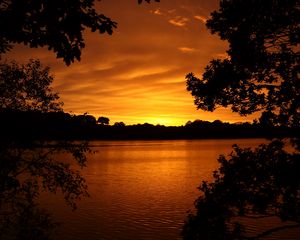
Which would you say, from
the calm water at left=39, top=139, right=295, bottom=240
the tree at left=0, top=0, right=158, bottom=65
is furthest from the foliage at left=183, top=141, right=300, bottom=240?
the calm water at left=39, top=139, right=295, bottom=240

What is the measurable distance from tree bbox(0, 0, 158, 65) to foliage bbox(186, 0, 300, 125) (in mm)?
6833

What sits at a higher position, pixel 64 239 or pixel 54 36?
pixel 54 36

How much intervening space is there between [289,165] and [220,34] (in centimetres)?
503

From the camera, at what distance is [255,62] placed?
13281mm

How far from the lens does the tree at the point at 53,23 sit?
6395mm

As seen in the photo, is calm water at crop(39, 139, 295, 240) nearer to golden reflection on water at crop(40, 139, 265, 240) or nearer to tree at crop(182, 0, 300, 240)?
golden reflection on water at crop(40, 139, 265, 240)

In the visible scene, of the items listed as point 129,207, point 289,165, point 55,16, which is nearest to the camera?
point 55,16

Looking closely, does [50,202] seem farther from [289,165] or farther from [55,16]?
[55,16]

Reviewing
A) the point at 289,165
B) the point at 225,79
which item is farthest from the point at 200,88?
the point at 289,165

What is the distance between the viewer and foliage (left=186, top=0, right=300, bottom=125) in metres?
12.7

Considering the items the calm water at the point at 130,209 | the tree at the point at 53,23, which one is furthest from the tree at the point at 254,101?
the calm water at the point at 130,209

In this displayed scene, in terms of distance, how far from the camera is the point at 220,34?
13961 mm

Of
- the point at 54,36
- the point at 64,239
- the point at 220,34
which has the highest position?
the point at 220,34

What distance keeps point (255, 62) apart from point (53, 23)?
828cm
